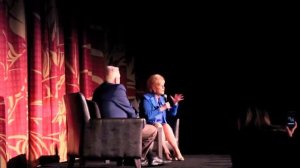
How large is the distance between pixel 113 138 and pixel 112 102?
49cm

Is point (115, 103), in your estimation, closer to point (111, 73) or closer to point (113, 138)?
point (111, 73)

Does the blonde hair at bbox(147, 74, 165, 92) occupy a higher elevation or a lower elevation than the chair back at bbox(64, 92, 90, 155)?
higher

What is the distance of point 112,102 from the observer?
15.0ft

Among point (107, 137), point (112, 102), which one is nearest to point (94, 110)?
point (112, 102)

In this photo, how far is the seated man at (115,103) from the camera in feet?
15.0

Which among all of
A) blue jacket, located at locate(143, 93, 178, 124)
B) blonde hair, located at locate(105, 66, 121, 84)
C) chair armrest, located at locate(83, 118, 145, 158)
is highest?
blonde hair, located at locate(105, 66, 121, 84)

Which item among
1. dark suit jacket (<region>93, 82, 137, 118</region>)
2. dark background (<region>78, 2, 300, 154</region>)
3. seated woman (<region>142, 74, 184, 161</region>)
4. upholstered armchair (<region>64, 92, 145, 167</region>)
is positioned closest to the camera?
upholstered armchair (<region>64, 92, 145, 167</region>)

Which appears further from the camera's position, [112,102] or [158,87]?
[158,87]

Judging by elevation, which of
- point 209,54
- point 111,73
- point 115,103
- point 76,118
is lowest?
point 76,118

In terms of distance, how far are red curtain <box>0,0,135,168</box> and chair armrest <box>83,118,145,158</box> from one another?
79cm

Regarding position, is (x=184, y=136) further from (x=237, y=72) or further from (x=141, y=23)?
(x=141, y=23)

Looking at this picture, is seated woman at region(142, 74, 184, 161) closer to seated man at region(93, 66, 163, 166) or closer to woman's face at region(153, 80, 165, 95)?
woman's face at region(153, 80, 165, 95)

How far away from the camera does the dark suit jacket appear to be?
4.56 metres

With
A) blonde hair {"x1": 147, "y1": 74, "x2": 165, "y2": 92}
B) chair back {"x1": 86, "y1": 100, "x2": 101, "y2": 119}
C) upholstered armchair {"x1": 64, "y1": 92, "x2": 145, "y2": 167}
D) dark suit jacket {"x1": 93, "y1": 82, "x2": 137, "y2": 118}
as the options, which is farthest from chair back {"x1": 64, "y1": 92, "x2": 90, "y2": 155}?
blonde hair {"x1": 147, "y1": 74, "x2": 165, "y2": 92}
